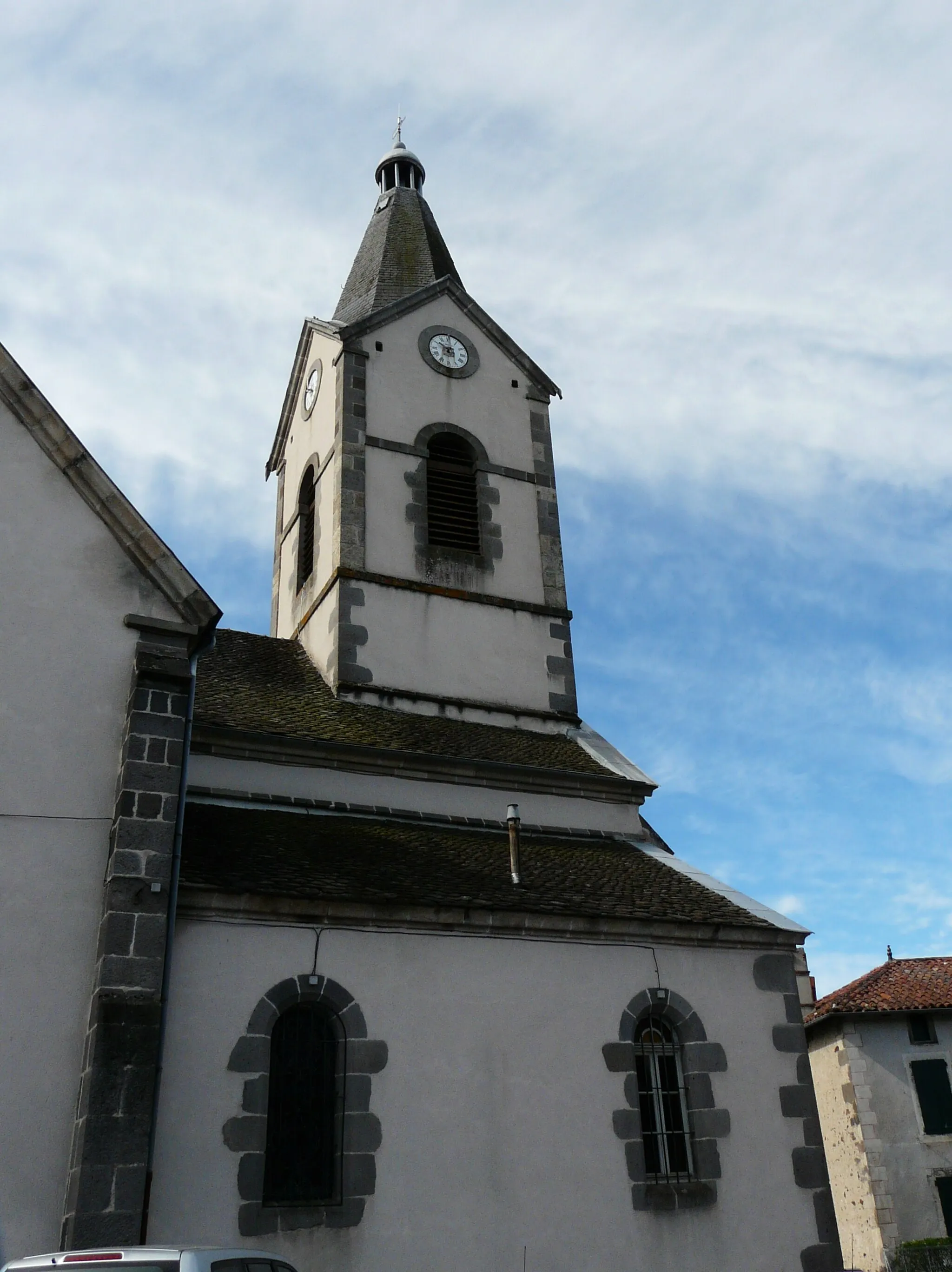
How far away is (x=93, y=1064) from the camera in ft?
26.5

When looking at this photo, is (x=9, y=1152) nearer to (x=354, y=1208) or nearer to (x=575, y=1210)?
(x=354, y=1208)

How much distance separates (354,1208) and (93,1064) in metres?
2.60

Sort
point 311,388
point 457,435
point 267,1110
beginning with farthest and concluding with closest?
point 311,388 → point 457,435 → point 267,1110

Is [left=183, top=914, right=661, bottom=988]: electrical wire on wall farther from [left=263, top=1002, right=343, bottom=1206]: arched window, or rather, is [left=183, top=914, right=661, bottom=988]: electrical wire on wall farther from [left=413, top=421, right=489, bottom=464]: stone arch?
[left=413, top=421, right=489, bottom=464]: stone arch

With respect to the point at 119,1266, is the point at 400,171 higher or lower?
higher

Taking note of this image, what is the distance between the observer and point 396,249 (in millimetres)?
20641

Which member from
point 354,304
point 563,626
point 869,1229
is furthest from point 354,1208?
point 869,1229

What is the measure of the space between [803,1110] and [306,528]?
11.6m

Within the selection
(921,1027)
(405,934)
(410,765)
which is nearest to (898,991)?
(921,1027)

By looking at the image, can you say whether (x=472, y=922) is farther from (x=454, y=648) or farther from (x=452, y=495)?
(x=452, y=495)

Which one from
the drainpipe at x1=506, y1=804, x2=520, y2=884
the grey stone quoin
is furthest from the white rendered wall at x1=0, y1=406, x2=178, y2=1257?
the drainpipe at x1=506, y1=804, x2=520, y2=884

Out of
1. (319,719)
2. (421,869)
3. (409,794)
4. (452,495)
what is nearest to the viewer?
(421,869)

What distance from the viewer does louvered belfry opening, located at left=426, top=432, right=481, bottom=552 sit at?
1698 cm

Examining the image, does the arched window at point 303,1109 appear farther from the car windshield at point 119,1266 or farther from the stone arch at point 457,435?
the stone arch at point 457,435
